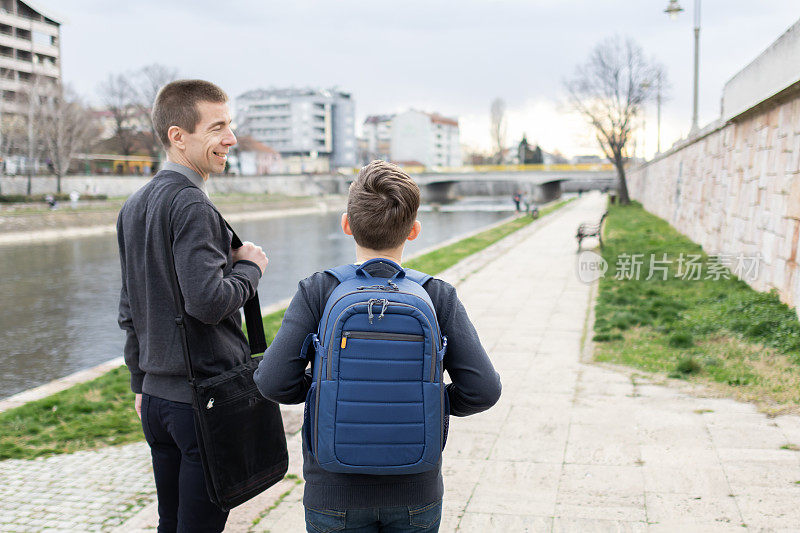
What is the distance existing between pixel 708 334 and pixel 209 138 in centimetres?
580

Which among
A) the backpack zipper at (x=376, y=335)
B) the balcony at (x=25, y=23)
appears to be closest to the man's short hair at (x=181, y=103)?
the backpack zipper at (x=376, y=335)

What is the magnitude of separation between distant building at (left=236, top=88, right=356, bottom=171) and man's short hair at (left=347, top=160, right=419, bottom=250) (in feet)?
375

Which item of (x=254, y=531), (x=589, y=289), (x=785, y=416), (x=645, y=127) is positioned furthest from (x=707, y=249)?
(x=645, y=127)

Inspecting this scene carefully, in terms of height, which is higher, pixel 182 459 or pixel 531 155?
pixel 531 155

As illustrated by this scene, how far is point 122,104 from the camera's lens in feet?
245

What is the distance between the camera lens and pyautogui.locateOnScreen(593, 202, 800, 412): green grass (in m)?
5.16

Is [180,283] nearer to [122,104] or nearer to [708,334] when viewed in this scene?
[708,334]

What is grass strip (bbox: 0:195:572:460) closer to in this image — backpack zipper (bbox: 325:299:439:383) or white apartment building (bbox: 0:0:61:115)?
backpack zipper (bbox: 325:299:439:383)

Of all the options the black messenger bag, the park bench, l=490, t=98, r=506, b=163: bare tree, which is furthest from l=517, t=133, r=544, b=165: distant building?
the black messenger bag

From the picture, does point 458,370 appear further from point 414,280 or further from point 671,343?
point 671,343

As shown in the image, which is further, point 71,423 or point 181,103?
point 71,423

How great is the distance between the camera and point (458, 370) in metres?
1.83

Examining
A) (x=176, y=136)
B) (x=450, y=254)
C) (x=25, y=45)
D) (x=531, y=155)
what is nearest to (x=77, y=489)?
(x=176, y=136)

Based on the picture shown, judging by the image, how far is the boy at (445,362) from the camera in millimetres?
1761
